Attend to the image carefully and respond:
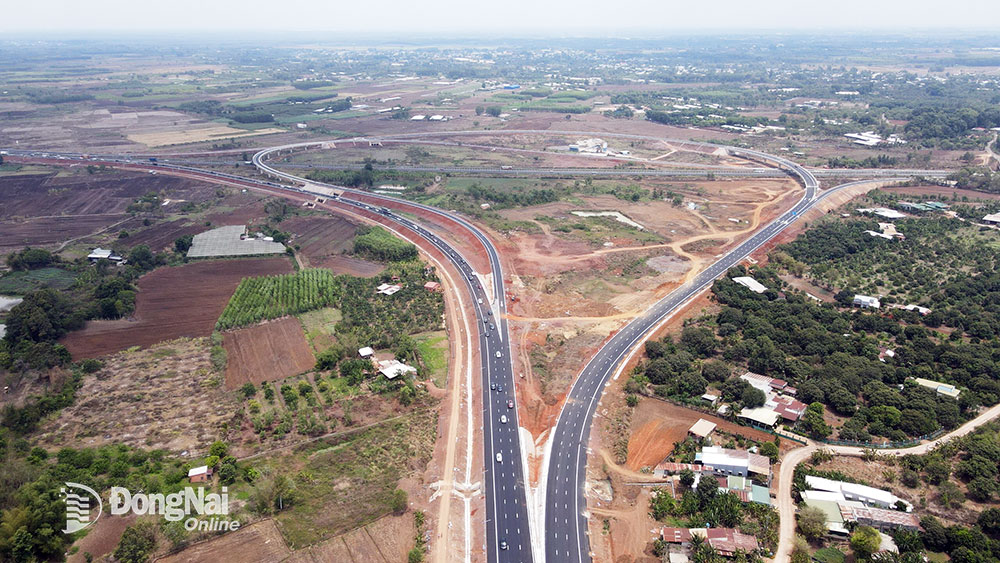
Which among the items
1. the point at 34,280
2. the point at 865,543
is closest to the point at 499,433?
the point at 865,543

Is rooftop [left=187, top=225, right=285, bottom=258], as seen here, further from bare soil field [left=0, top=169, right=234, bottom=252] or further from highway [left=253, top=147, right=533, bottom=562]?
highway [left=253, top=147, right=533, bottom=562]

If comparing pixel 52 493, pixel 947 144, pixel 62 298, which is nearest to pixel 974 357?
pixel 52 493

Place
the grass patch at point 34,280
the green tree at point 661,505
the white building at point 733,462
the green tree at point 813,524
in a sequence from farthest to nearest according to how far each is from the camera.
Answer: the grass patch at point 34,280 < the white building at point 733,462 < the green tree at point 661,505 < the green tree at point 813,524

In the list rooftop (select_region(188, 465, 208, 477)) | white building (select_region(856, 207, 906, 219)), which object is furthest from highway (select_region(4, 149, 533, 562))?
white building (select_region(856, 207, 906, 219))

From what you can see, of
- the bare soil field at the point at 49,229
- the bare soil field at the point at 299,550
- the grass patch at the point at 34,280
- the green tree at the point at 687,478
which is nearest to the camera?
the bare soil field at the point at 299,550

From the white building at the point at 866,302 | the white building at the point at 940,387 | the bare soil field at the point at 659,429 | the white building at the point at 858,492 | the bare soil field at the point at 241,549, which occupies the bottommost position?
the bare soil field at the point at 241,549

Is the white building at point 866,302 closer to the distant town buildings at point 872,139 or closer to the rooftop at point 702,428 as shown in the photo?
the rooftop at point 702,428

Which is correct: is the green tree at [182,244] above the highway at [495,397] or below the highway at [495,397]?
above

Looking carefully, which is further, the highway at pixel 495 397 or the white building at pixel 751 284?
the white building at pixel 751 284

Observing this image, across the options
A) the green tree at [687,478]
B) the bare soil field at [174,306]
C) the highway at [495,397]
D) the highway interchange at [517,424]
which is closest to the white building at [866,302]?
the highway interchange at [517,424]
